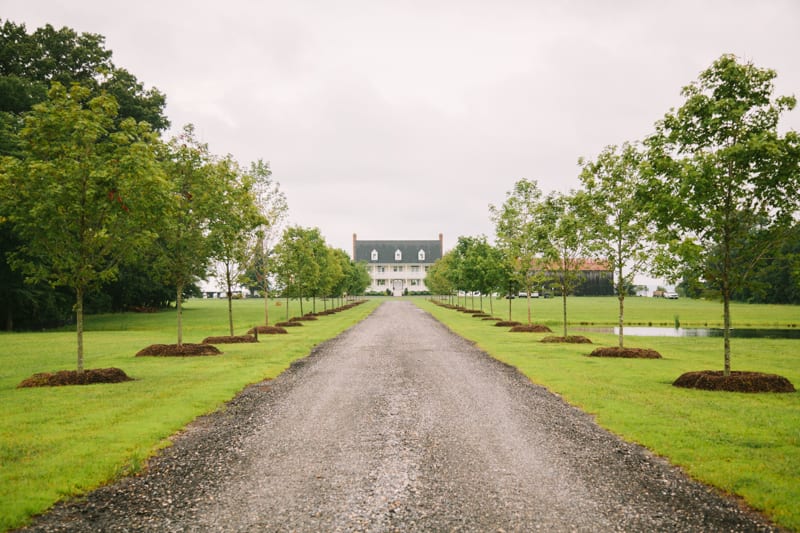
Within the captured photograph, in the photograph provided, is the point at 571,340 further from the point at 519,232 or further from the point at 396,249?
the point at 396,249

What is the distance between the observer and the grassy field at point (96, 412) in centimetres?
689

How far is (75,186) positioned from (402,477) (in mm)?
11879

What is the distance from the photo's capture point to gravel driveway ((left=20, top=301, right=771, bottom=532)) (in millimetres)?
5637

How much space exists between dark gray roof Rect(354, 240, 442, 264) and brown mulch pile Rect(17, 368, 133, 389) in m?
132

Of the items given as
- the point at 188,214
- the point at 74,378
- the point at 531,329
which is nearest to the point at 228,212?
the point at 188,214

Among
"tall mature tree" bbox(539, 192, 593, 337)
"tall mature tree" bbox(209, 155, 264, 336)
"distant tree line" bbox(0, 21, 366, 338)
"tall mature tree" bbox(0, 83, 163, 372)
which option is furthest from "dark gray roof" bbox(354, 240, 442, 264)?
"tall mature tree" bbox(0, 83, 163, 372)

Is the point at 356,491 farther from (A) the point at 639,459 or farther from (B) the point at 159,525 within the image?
(A) the point at 639,459

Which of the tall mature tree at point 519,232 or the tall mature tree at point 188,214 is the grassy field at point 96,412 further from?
the tall mature tree at point 519,232

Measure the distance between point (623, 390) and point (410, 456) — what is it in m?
7.60

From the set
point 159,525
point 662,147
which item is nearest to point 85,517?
point 159,525

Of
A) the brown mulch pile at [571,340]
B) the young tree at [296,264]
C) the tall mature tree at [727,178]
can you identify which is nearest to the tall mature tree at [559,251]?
the brown mulch pile at [571,340]

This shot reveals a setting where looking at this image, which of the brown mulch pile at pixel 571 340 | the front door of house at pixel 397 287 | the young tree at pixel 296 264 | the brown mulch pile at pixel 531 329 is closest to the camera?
the brown mulch pile at pixel 571 340

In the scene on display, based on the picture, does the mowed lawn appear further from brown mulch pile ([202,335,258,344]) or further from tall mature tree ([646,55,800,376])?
brown mulch pile ([202,335,258,344])

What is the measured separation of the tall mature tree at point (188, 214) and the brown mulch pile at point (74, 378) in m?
6.03
